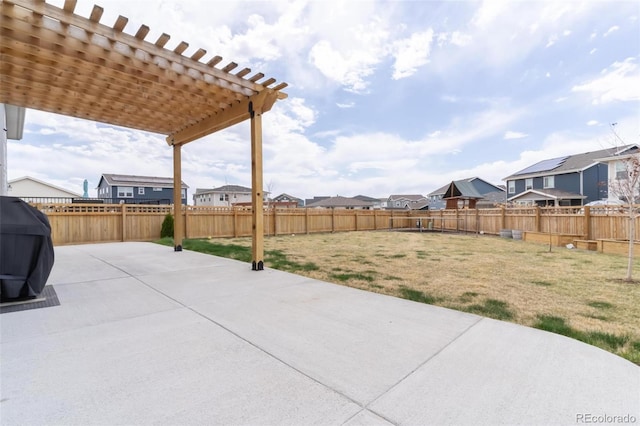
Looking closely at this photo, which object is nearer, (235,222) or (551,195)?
(235,222)

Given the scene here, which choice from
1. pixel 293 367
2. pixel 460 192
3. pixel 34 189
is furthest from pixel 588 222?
pixel 34 189

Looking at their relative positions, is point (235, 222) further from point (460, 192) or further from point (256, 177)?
point (460, 192)

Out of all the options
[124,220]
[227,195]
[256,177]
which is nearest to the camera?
[256,177]

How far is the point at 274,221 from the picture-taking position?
46.7 ft

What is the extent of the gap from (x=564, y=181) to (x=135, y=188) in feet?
117

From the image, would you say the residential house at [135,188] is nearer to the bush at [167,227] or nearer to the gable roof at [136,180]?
the gable roof at [136,180]

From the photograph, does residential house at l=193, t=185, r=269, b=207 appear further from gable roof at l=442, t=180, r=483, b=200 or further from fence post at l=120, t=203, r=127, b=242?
fence post at l=120, t=203, r=127, b=242

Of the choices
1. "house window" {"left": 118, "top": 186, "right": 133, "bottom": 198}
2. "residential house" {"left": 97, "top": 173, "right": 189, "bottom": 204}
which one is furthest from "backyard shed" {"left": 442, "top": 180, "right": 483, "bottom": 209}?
"house window" {"left": 118, "top": 186, "right": 133, "bottom": 198}

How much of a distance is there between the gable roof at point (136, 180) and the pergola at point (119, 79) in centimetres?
2341

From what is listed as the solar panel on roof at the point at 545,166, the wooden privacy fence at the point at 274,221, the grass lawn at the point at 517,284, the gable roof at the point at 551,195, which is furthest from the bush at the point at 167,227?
the solar panel on roof at the point at 545,166

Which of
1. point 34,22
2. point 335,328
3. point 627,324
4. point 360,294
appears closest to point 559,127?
point 627,324

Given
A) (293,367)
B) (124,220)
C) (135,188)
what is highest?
(135,188)

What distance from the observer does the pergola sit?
132 inches

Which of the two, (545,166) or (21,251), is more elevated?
(545,166)
